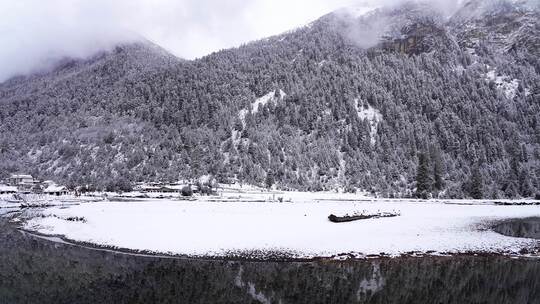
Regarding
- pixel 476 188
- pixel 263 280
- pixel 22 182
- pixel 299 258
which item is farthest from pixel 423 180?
pixel 22 182

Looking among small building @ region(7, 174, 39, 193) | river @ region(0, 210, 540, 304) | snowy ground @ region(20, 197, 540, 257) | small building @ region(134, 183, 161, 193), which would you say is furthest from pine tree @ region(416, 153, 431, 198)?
small building @ region(7, 174, 39, 193)

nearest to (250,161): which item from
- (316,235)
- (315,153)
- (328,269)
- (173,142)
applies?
(315,153)

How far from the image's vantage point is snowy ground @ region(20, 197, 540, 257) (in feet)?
143

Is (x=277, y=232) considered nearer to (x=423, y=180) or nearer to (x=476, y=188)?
(x=423, y=180)

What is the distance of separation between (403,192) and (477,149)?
4781 cm

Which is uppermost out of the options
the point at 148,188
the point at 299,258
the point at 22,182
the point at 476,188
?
the point at 22,182

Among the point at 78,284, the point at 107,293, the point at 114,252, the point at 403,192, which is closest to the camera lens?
the point at 107,293

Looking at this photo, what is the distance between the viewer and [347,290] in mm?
30547

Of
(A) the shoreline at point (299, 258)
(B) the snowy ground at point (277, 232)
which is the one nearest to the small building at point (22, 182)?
(B) the snowy ground at point (277, 232)

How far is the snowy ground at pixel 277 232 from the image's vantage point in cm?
4353

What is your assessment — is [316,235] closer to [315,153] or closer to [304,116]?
[315,153]

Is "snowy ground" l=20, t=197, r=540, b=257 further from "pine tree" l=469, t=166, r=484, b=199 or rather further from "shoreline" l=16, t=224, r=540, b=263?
"pine tree" l=469, t=166, r=484, b=199

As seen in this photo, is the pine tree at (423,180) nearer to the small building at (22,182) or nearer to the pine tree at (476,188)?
the pine tree at (476,188)

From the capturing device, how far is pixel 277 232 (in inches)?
2018
